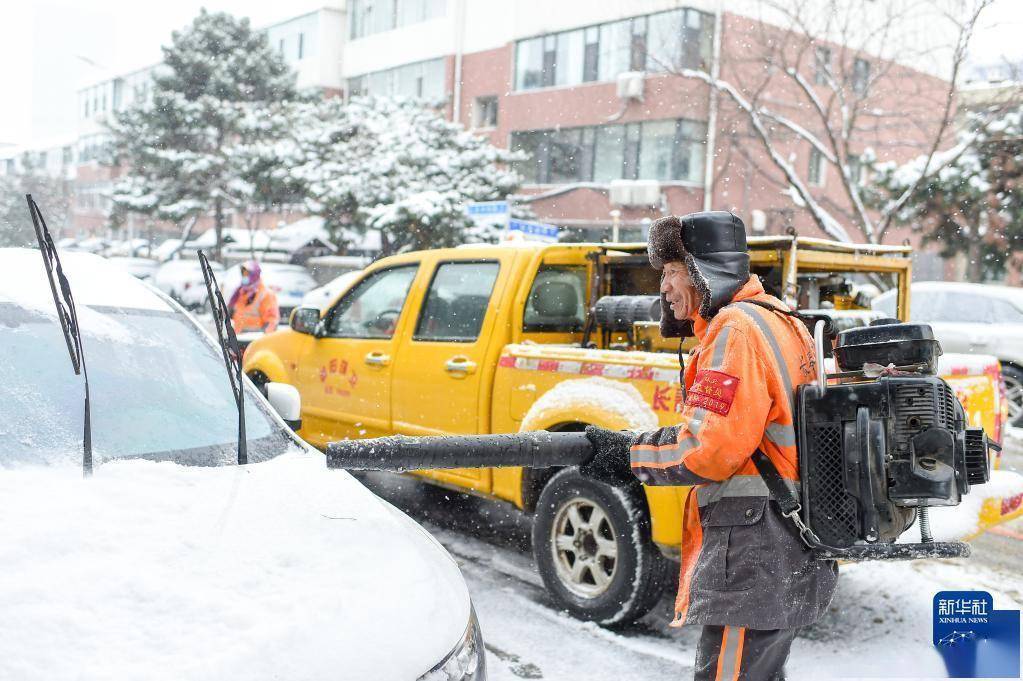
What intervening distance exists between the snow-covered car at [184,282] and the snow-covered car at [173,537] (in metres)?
22.1

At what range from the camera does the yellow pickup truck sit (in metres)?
4.23

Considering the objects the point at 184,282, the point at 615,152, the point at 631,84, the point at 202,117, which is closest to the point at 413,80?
the point at 202,117

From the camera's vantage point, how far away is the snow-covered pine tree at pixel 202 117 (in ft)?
93.7

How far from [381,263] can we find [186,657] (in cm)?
430

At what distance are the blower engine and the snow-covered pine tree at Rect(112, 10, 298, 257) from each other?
26645mm

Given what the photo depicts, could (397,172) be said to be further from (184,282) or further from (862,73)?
(862,73)

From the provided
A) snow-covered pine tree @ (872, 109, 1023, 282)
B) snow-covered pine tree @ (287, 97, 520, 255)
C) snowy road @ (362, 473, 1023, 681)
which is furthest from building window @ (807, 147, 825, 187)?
snowy road @ (362, 473, 1023, 681)

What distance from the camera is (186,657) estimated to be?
191 centimetres

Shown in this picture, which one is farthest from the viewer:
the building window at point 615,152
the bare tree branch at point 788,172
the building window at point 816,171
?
the building window at point 816,171

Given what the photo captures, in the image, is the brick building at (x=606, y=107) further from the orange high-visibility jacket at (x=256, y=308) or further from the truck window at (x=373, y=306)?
the truck window at (x=373, y=306)

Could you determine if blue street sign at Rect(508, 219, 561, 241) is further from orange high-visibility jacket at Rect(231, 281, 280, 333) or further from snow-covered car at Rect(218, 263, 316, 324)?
snow-covered car at Rect(218, 263, 316, 324)

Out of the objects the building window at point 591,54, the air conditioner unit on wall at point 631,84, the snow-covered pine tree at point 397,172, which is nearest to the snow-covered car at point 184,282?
the snow-covered pine tree at point 397,172

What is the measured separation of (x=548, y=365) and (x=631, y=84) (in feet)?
71.8

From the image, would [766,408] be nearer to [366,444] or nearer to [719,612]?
[719,612]
